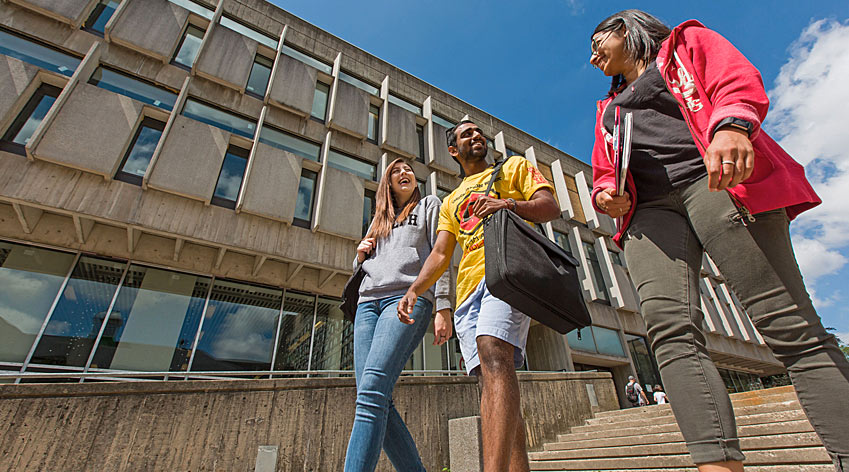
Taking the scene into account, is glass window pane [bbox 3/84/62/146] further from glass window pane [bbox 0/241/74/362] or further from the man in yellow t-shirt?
the man in yellow t-shirt

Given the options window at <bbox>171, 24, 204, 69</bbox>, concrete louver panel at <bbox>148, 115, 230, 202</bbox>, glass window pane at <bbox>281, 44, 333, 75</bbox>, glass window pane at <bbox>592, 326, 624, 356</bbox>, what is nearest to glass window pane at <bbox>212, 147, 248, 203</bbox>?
concrete louver panel at <bbox>148, 115, 230, 202</bbox>

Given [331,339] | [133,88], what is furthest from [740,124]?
[133,88]

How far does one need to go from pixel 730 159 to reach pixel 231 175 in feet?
37.2

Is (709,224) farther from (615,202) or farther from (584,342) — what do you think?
(584,342)

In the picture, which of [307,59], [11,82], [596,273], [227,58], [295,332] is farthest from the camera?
[596,273]

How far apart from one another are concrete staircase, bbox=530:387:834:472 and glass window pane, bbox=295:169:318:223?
27.8ft

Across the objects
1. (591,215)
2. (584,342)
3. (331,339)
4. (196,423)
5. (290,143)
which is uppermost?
(591,215)

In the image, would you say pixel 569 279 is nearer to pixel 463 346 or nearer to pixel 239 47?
pixel 463 346

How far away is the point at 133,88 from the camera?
1009cm

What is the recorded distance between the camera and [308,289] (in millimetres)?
10734

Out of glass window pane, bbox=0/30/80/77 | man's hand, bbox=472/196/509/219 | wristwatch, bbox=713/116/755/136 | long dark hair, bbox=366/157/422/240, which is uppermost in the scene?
glass window pane, bbox=0/30/80/77

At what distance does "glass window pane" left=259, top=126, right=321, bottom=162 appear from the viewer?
11.9 meters

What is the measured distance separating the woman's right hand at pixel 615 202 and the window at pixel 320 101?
1292cm

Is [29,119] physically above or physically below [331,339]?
above
